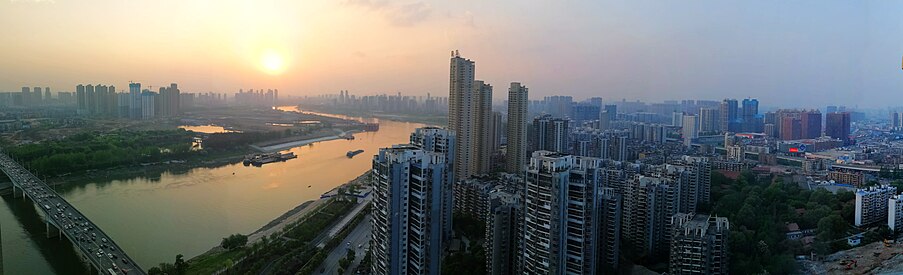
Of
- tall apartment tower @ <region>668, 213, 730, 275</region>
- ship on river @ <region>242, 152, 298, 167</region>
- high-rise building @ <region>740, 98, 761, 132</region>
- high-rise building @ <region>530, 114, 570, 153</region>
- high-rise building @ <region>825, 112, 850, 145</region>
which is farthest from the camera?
ship on river @ <region>242, 152, 298, 167</region>

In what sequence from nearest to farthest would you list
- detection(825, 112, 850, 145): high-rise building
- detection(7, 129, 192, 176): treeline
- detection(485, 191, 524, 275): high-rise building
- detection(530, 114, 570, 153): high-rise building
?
detection(485, 191, 524, 275): high-rise building < detection(7, 129, 192, 176): treeline < detection(825, 112, 850, 145): high-rise building < detection(530, 114, 570, 153): high-rise building

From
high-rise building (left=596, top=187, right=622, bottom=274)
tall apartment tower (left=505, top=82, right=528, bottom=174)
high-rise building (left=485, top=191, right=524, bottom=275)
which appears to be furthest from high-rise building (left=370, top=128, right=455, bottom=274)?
tall apartment tower (left=505, top=82, right=528, bottom=174)

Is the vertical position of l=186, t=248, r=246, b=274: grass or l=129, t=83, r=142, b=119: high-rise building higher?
l=129, t=83, r=142, b=119: high-rise building

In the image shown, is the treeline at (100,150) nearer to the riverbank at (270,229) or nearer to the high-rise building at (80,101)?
the high-rise building at (80,101)

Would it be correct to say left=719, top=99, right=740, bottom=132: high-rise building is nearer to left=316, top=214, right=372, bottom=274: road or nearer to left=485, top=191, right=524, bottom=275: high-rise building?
left=485, top=191, right=524, bottom=275: high-rise building

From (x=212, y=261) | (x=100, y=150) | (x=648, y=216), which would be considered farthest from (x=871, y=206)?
(x=100, y=150)

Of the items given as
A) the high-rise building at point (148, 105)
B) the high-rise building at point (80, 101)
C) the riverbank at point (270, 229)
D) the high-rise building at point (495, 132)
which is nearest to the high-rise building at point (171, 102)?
the high-rise building at point (148, 105)

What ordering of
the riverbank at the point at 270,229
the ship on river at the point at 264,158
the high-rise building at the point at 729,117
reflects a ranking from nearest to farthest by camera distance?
the riverbank at the point at 270,229 < the high-rise building at the point at 729,117 < the ship on river at the point at 264,158
